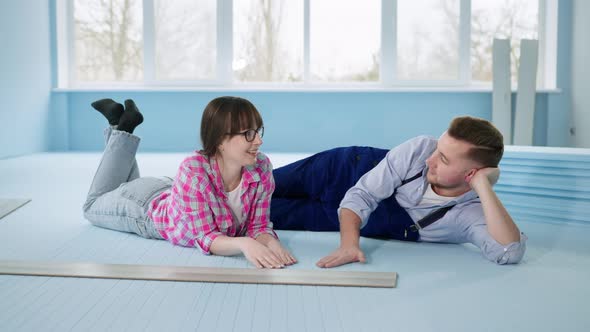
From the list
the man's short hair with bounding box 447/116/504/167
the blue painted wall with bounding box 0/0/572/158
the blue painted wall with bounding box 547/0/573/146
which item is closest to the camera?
the man's short hair with bounding box 447/116/504/167

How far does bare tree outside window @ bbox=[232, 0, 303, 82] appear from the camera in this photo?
7.42m

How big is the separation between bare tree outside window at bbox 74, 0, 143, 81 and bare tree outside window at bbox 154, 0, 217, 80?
0.81ft

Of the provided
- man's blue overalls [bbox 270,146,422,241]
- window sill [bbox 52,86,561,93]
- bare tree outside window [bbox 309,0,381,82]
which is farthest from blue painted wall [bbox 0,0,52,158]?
man's blue overalls [bbox 270,146,422,241]

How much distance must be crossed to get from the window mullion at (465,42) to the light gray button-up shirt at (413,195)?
507 centimetres

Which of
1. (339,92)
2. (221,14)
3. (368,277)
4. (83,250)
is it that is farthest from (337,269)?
(221,14)

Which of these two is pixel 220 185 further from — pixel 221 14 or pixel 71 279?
pixel 221 14

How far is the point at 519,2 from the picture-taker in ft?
24.0

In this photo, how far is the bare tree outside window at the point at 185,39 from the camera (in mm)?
7418

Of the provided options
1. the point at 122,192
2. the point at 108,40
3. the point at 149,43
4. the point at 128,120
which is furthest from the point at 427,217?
the point at 108,40

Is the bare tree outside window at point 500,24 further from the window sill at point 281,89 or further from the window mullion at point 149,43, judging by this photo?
the window mullion at point 149,43

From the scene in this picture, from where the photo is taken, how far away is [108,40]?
7.50 m

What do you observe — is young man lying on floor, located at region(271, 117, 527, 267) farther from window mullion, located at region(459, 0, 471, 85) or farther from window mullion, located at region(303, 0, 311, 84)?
window mullion, located at region(459, 0, 471, 85)

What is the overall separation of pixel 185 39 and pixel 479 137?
5.72 meters

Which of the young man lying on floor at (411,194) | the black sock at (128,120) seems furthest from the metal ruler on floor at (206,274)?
the black sock at (128,120)
